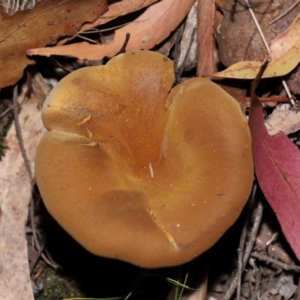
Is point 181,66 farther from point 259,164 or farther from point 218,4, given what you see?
point 259,164

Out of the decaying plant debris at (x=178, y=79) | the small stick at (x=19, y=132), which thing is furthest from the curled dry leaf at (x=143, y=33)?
the small stick at (x=19, y=132)

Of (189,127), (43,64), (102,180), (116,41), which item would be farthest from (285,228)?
(43,64)

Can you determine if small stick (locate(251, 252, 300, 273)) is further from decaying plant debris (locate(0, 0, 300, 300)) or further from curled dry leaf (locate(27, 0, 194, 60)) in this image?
curled dry leaf (locate(27, 0, 194, 60))

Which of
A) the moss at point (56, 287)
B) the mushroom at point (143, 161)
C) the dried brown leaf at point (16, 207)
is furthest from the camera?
the moss at point (56, 287)

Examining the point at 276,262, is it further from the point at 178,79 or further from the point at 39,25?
the point at 39,25

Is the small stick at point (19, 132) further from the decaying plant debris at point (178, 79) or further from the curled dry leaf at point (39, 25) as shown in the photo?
the curled dry leaf at point (39, 25)
